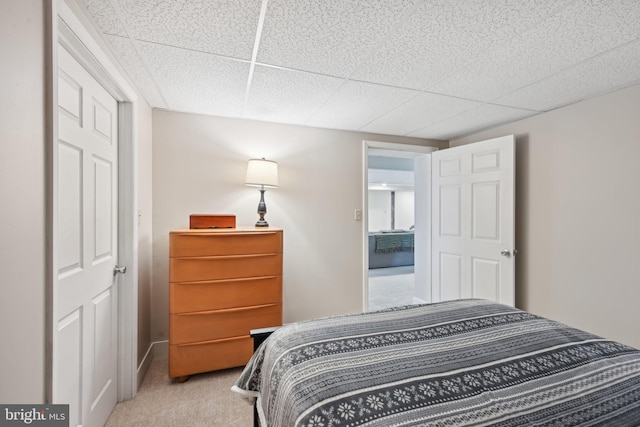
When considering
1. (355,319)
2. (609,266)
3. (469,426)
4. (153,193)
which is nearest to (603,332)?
(609,266)

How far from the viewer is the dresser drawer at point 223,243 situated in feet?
6.60

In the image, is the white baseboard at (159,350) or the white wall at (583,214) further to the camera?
the white baseboard at (159,350)

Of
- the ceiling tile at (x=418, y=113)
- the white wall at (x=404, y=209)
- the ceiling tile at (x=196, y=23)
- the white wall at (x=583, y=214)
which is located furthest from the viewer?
the white wall at (x=404, y=209)

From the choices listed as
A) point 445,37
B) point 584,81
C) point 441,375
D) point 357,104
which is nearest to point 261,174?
point 357,104

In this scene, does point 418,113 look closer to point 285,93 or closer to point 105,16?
point 285,93

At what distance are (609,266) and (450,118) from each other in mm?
1708

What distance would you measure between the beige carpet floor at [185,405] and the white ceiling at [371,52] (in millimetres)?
2146

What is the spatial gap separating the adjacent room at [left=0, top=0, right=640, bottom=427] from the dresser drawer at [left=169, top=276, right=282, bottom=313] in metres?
0.02

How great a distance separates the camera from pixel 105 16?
1.30 metres

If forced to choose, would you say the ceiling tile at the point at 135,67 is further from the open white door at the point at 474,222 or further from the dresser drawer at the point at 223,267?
the open white door at the point at 474,222

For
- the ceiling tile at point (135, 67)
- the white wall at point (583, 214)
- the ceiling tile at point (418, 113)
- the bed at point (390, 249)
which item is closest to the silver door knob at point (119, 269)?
the ceiling tile at point (135, 67)

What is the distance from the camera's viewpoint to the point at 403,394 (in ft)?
2.85

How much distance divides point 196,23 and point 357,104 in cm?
134

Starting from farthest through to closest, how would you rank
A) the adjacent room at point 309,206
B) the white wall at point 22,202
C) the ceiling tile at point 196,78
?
the ceiling tile at point 196,78 < the adjacent room at point 309,206 < the white wall at point 22,202
